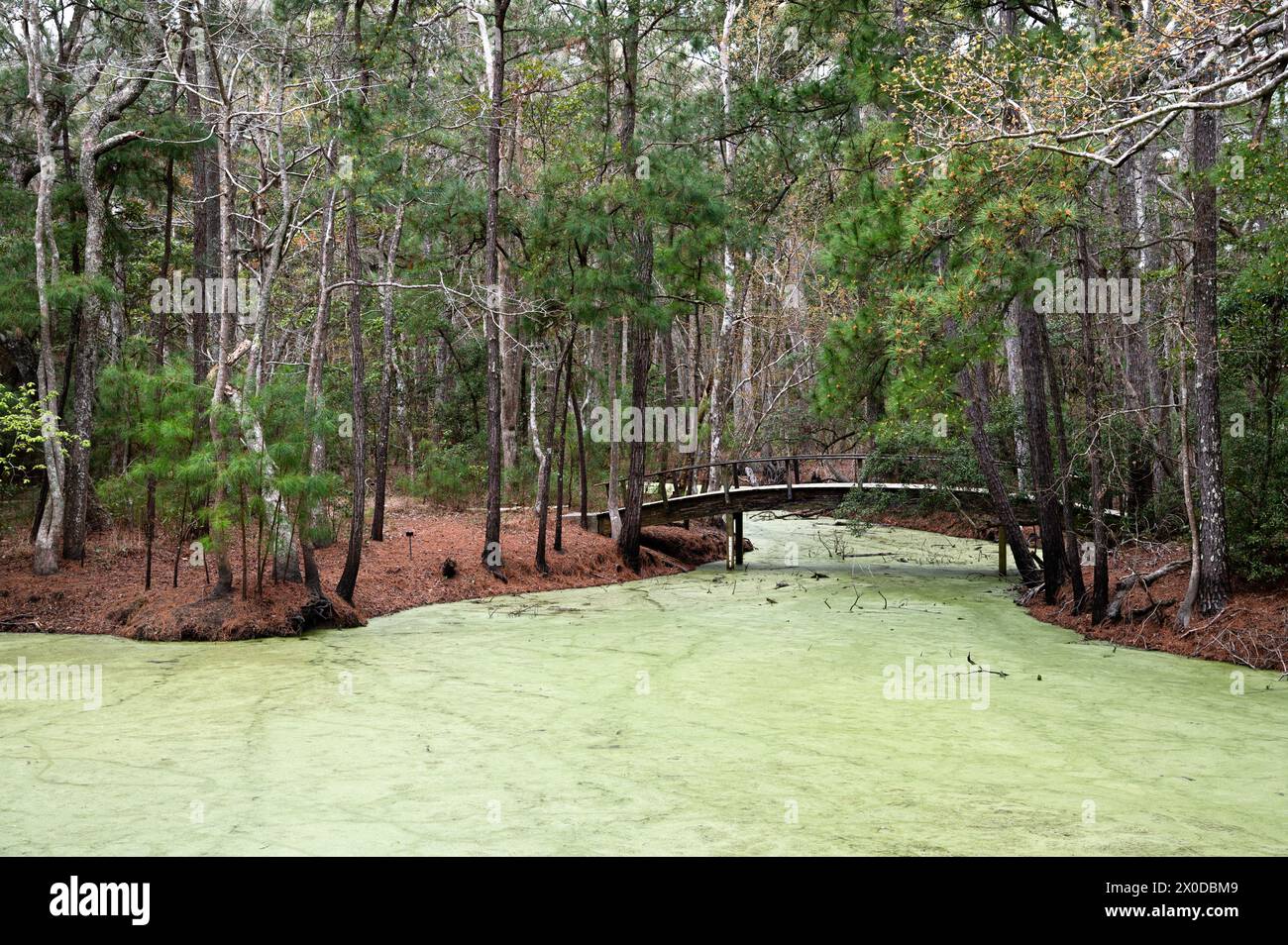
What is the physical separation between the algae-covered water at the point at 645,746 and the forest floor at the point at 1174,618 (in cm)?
36

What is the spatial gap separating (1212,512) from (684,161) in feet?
29.9

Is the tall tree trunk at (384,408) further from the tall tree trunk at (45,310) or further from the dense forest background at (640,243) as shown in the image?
the tall tree trunk at (45,310)

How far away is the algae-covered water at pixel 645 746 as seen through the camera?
507cm

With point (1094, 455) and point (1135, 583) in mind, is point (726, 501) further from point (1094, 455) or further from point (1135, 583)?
point (1094, 455)

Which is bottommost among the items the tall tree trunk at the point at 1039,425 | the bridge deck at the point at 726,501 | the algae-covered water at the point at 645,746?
the algae-covered water at the point at 645,746

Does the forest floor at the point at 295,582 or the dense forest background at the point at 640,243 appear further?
the forest floor at the point at 295,582

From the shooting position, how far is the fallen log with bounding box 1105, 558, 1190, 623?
1123 cm

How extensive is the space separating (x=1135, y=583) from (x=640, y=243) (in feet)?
28.2

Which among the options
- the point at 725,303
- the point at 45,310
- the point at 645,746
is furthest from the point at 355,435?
the point at 725,303

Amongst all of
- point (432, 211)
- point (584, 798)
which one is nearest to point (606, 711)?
point (584, 798)

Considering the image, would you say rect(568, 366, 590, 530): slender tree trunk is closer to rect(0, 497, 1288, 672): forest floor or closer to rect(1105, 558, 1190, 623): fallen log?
rect(0, 497, 1288, 672): forest floor

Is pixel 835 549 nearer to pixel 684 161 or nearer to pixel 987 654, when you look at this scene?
pixel 684 161

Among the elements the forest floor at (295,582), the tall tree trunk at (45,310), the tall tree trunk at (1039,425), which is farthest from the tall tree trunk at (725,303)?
the tall tree trunk at (45,310)

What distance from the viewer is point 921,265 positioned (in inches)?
420
